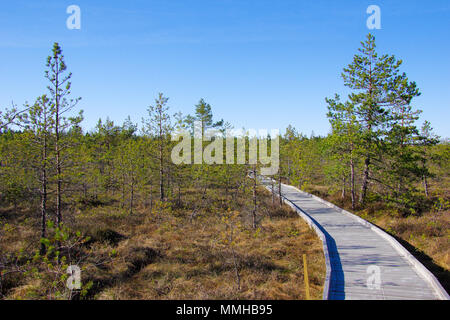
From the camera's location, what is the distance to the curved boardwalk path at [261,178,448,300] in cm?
782

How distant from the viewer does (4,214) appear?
19.2 metres

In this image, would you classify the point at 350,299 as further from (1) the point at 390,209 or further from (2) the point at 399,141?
(2) the point at 399,141

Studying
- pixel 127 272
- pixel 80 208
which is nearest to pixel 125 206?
pixel 80 208

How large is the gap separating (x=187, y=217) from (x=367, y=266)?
43.4 ft

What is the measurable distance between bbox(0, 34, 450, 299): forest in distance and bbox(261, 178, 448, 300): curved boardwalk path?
697 mm

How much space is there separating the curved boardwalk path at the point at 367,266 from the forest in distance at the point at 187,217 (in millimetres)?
697

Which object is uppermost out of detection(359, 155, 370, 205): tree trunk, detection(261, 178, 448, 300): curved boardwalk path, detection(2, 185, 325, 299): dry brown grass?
detection(359, 155, 370, 205): tree trunk

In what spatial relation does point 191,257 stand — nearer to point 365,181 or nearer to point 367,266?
A: point 367,266

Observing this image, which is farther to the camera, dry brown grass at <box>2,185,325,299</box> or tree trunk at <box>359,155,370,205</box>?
tree trunk at <box>359,155,370,205</box>

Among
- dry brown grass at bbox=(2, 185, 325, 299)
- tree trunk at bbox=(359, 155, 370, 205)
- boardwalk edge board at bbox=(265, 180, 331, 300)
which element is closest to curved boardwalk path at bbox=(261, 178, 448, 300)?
boardwalk edge board at bbox=(265, 180, 331, 300)

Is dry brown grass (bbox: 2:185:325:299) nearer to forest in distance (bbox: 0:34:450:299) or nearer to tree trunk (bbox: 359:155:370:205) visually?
forest in distance (bbox: 0:34:450:299)

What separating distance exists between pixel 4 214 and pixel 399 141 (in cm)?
2937

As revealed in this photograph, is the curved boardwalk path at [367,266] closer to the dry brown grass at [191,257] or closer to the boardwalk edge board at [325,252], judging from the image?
the boardwalk edge board at [325,252]

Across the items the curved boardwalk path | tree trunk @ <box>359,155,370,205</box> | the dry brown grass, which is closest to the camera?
the curved boardwalk path
